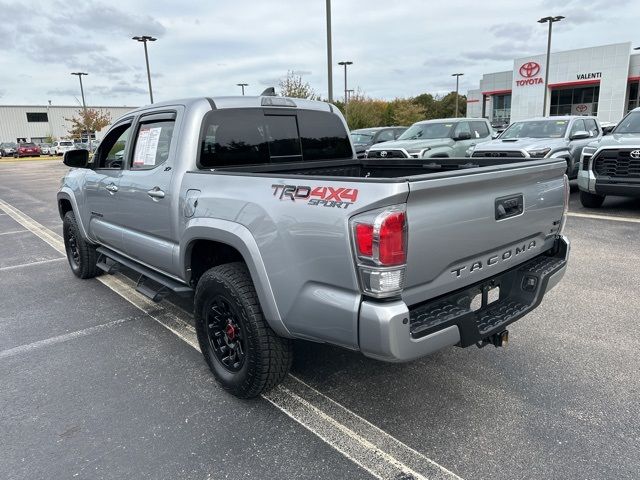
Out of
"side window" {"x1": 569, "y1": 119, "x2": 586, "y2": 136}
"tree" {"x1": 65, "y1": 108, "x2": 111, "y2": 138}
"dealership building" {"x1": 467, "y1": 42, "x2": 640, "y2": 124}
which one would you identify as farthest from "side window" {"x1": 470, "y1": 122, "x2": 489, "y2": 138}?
"tree" {"x1": 65, "y1": 108, "x2": 111, "y2": 138}

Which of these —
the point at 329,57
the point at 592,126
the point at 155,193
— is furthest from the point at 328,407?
the point at 329,57

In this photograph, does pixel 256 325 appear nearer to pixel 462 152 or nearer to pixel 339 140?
pixel 339 140

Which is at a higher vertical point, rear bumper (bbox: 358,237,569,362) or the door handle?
the door handle

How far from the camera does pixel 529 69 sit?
45156mm

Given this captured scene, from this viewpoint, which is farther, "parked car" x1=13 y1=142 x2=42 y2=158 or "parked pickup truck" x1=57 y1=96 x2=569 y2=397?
"parked car" x1=13 y1=142 x2=42 y2=158

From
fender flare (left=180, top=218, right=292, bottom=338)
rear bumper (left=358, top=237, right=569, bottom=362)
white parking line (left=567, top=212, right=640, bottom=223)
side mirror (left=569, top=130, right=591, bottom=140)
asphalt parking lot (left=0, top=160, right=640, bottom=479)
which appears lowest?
white parking line (left=567, top=212, right=640, bottom=223)

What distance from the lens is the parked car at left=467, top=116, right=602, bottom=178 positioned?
391 inches

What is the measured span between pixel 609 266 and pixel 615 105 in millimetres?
42968

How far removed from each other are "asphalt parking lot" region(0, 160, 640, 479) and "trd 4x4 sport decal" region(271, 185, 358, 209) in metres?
1.34

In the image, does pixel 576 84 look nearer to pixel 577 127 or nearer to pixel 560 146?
pixel 577 127

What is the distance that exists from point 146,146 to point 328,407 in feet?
8.50

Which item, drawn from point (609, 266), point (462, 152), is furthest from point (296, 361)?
point (462, 152)

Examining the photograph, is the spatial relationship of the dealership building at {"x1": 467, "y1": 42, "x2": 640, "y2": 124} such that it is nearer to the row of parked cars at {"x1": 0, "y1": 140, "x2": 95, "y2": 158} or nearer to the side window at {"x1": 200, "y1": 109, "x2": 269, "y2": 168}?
the side window at {"x1": 200, "y1": 109, "x2": 269, "y2": 168}

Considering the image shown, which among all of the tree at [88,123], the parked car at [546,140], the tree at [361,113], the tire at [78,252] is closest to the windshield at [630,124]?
the parked car at [546,140]
